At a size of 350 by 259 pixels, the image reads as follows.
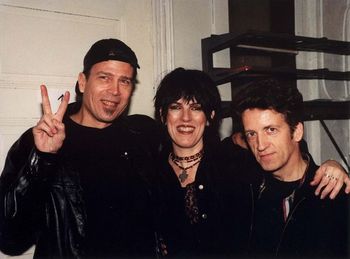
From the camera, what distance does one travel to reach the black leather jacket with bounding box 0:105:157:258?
142 centimetres

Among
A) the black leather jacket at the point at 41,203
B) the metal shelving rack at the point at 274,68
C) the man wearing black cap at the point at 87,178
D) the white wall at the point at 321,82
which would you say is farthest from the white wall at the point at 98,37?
the white wall at the point at 321,82

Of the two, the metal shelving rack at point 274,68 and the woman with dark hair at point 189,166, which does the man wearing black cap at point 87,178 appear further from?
the metal shelving rack at point 274,68

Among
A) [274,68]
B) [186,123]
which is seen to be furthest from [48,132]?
[274,68]

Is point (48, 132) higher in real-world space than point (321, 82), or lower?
lower

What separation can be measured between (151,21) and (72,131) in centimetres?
89

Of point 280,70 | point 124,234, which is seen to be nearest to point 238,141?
point 280,70

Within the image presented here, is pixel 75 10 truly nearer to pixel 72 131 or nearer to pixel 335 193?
pixel 72 131

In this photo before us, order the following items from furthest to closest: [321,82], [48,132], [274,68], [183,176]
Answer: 1. [321,82]
2. [274,68]
3. [183,176]
4. [48,132]

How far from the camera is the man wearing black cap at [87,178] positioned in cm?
142

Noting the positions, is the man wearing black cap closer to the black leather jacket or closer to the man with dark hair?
the black leather jacket

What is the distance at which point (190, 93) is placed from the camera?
1.77 metres

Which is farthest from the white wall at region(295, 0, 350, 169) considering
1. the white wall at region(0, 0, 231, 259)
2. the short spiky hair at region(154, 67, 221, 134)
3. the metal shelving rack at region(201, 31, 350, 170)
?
the short spiky hair at region(154, 67, 221, 134)

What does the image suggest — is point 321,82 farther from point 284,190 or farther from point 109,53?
point 109,53

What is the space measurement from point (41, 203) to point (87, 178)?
0.20m
